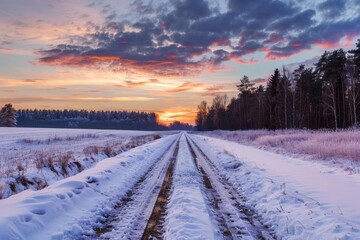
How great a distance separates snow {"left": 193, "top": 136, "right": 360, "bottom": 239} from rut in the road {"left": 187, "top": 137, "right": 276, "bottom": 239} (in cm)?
24

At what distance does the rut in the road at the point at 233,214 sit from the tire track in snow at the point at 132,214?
154 cm

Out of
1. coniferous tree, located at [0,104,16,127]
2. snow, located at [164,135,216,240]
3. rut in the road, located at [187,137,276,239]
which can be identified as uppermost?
coniferous tree, located at [0,104,16,127]

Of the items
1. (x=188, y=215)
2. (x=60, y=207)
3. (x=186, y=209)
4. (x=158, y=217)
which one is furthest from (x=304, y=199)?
(x=60, y=207)

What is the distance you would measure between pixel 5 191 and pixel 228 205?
6.30m

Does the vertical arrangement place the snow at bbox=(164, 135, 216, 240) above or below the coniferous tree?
below

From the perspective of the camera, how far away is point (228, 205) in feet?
24.3

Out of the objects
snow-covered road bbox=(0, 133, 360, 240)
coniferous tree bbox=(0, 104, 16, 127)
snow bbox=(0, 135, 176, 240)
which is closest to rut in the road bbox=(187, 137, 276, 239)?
snow-covered road bbox=(0, 133, 360, 240)

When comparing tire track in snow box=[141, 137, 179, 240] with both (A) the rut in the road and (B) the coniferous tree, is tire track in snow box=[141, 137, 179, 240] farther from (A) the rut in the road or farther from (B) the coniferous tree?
(B) the coniferous tree

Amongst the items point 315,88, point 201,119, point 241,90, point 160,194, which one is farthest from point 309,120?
point 201,119

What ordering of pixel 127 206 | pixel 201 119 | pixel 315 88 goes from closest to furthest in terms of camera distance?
pixel 127 206
pixel 315 88
pixel 201 119

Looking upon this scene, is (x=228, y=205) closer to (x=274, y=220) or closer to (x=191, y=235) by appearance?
(x=274, y=220)

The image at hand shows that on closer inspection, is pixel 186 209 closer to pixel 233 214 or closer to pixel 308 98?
pixel 233 214

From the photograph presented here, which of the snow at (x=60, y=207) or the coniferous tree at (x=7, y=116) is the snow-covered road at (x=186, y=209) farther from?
the coniferous tree at (x=7, y=116)

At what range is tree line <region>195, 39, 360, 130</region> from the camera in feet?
166
